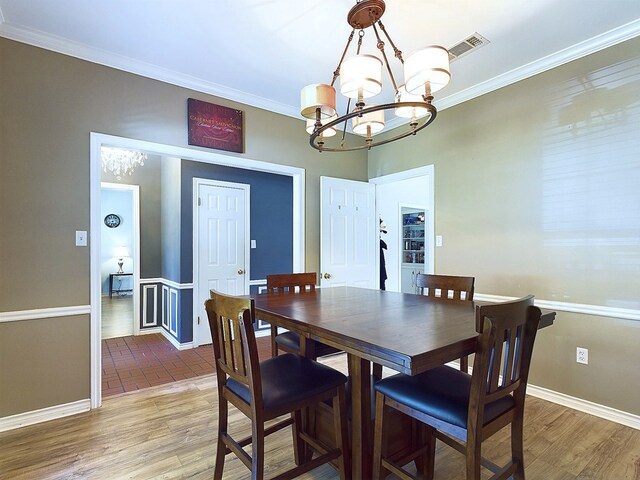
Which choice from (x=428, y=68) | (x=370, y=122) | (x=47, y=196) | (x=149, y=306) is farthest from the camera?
(x=149, y=306)

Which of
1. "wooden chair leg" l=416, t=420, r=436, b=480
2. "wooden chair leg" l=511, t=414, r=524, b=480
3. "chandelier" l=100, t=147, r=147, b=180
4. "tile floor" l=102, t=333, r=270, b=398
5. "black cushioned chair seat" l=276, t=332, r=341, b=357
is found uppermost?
"chandelier" l=100, t=147, r=147, b=180

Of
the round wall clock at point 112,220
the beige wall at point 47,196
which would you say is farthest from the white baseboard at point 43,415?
the round wall clock at point 112,220

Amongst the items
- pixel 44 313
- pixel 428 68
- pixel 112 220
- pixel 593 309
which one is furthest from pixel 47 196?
pixel 112 220

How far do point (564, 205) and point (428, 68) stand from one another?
179cm

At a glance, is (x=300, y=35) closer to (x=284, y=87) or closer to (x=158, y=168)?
(x=284, y=87)

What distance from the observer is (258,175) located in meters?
4.57

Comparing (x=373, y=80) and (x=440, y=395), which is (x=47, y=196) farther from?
(x=440, y=395)

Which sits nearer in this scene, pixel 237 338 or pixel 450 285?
pixel 237 338

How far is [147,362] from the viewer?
352 cm

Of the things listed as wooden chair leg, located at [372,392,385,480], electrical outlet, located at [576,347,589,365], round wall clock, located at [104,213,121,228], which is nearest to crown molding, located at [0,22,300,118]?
wooden chair leg, located at [372,392,385,480]

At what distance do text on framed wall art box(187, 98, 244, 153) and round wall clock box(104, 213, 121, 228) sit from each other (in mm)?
6111

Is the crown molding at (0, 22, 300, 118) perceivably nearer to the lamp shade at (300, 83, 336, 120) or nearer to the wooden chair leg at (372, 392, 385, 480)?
the lamp shade at (300, 83, 336, 120)

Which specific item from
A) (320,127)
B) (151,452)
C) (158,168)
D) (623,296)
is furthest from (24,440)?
(623,296)

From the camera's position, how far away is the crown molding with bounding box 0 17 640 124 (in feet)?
7.41
